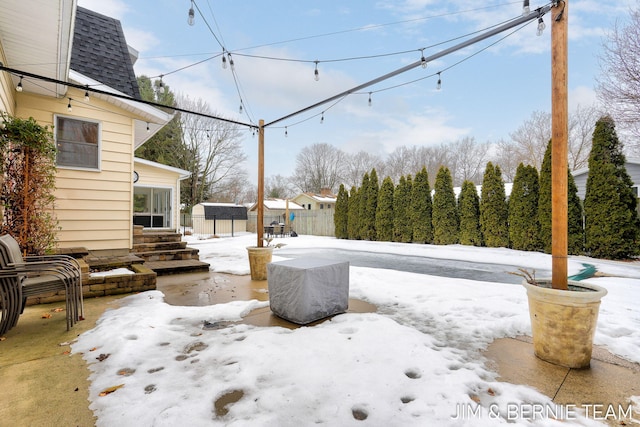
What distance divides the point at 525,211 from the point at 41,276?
1134cm

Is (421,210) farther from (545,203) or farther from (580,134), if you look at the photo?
(580,134)

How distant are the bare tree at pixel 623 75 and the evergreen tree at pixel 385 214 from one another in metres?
7.42

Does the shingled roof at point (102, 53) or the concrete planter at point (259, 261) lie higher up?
the shingled roof at point (102, 53)

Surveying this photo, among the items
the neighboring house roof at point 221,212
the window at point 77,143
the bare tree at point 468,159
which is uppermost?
the bare tree at point 468,159

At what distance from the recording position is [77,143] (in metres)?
5.16

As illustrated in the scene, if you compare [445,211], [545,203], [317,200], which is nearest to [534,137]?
[445,211]

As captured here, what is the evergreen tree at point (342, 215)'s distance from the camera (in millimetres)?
15086

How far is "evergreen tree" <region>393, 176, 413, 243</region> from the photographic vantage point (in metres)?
12.5

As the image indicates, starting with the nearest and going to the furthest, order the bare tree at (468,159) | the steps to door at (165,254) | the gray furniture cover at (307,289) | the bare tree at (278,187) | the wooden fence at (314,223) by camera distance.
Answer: the gray furniture cover at (307,289), the steps to door at (165,254), the wooden fence at (314,223), the bare tree at (468,159), the bare tree at (278,187)

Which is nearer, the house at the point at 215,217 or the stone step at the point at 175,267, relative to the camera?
the stone step at the point at 175,267

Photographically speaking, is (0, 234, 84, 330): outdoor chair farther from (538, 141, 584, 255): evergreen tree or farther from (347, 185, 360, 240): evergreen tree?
(347, 185, 360, 240): evergreen tree

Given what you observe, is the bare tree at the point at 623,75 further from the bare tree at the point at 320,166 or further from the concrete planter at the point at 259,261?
the bare tree at the point at 320,166

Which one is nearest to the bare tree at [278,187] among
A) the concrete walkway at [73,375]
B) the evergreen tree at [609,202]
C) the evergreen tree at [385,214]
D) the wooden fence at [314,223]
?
the wooden fence at [314,223]

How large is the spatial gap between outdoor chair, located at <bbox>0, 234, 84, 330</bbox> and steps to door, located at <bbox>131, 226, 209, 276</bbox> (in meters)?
2.48
